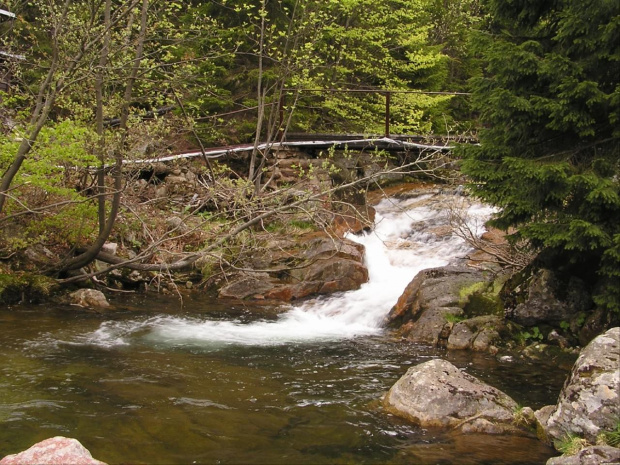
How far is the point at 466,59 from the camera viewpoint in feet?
80.6

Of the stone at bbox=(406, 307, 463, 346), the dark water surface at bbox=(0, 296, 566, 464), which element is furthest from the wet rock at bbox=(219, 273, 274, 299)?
the stone at bbox=(406, 307, 463, 346)

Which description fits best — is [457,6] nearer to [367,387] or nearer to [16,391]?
[367,387]

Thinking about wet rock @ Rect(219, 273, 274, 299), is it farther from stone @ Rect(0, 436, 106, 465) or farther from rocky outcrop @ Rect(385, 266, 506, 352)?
stone @ Rect(0, 436, 106, 465)

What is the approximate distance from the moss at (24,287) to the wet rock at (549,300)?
26.4ft

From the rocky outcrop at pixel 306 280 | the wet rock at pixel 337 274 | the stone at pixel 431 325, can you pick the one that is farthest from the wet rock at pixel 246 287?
the stone at pixel 431 325

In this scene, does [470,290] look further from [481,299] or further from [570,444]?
[570,444]

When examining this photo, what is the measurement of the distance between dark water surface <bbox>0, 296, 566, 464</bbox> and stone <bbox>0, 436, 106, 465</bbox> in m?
0.61

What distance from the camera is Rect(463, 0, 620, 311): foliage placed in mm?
7031

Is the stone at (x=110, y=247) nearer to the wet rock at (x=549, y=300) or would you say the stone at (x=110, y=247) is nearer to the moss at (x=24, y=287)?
the moss at (x=24, y=287)

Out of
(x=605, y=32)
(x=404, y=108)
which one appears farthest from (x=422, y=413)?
(x=404, y=108)

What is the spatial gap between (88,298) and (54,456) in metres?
7.06

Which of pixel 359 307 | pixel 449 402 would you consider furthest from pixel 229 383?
pixel 359 307

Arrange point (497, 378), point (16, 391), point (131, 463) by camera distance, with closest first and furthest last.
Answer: point (131, 463) → point (16, 391) → point (497, 378)

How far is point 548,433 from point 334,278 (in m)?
7.33
